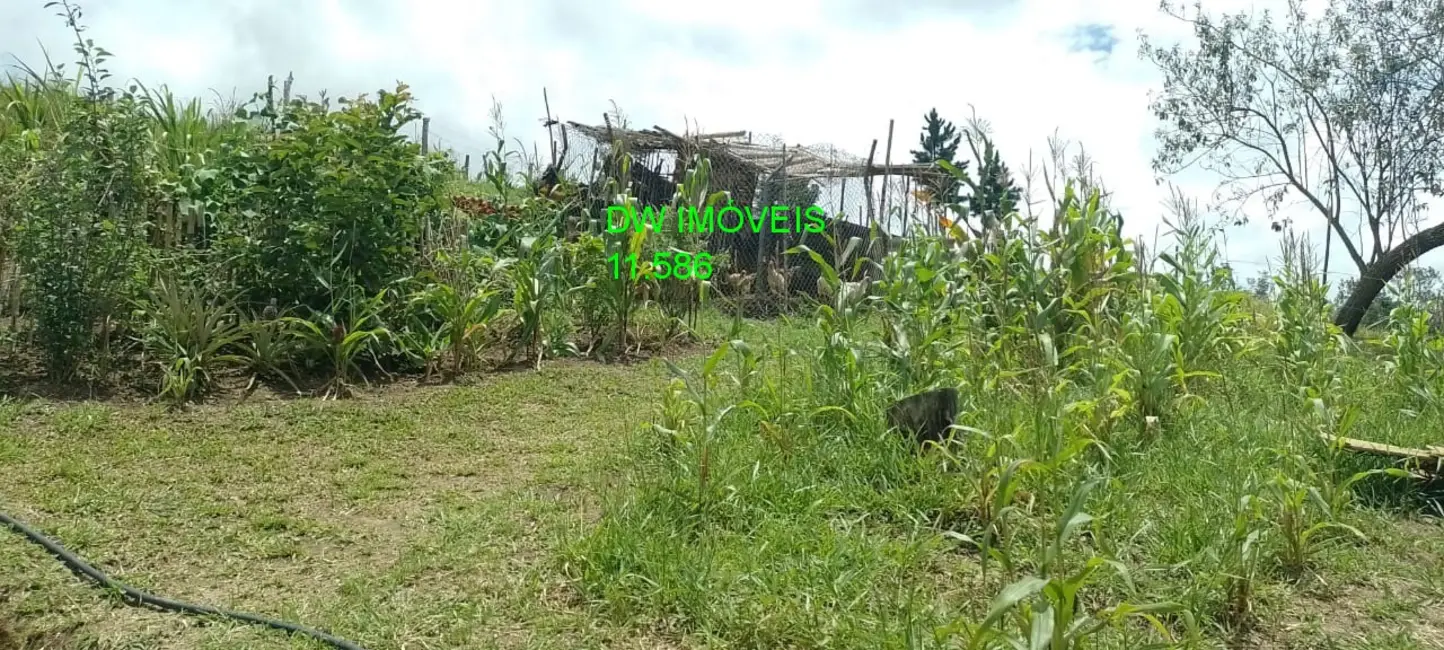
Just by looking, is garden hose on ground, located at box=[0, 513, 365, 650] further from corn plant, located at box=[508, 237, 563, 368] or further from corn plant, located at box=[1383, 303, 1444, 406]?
corn plant, located at box=[1383, 303, 1444, 406]

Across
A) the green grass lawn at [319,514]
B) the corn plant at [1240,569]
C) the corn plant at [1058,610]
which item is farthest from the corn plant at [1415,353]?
the green grass lawn at [319,514]

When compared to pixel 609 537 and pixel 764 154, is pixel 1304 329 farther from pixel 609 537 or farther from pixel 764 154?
pixel 764 154

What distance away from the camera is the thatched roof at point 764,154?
27.7 feet

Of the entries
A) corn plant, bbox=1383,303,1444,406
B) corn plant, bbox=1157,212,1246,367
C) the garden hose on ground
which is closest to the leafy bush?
the garden hose on ground

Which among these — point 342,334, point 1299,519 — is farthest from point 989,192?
point 342,334

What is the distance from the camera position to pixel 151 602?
227 cm

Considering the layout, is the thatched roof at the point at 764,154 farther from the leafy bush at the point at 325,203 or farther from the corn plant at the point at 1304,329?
the corn plant at the point at 1304,329

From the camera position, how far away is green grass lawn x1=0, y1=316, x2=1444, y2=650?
2139 mm

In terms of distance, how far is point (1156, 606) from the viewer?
5.14ft

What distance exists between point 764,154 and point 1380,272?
7.22 meters

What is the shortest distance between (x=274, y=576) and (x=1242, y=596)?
8.05 ft

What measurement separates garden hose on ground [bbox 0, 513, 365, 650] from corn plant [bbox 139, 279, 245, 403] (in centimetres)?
159

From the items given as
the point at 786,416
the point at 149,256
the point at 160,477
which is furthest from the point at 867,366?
the point at 149,256

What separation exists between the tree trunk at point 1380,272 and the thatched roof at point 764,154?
513 centimetres
